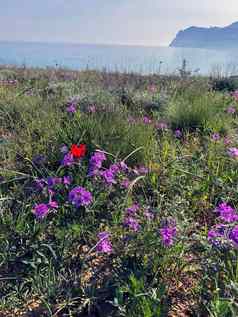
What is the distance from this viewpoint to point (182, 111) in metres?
4.33

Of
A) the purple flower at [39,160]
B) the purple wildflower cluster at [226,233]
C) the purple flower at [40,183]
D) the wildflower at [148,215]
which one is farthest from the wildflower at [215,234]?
the purple flower at [39,160]

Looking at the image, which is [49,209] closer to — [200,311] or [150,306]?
[150,306]

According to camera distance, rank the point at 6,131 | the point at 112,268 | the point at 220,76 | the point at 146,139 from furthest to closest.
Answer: the point at 220,76 → the point at 6,131 → the point at 146,139 → the point at 112,268

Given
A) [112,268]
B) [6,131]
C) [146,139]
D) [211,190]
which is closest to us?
[112,268]

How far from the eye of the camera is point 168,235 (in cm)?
176

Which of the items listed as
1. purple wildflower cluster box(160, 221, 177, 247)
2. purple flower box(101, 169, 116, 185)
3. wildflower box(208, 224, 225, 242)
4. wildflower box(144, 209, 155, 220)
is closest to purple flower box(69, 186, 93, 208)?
purple flower box(101, 169, 116, 185)

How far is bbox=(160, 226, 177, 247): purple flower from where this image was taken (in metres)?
1.74

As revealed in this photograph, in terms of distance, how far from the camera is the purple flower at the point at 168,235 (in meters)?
1.74

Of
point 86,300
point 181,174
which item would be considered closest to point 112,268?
point 86,300

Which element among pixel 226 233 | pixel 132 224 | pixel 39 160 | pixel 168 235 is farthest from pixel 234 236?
pixel 39 160

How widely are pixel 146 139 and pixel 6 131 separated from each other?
1.76m

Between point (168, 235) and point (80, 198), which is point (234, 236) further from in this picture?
point (80, 198)

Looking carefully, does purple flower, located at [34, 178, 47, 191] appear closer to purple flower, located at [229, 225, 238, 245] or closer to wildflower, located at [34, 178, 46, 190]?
wildflower, located at [34, 178, 46, 190]

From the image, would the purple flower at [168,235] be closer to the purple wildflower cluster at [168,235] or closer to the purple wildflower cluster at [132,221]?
the purple wildflower cluster at [168,235]
